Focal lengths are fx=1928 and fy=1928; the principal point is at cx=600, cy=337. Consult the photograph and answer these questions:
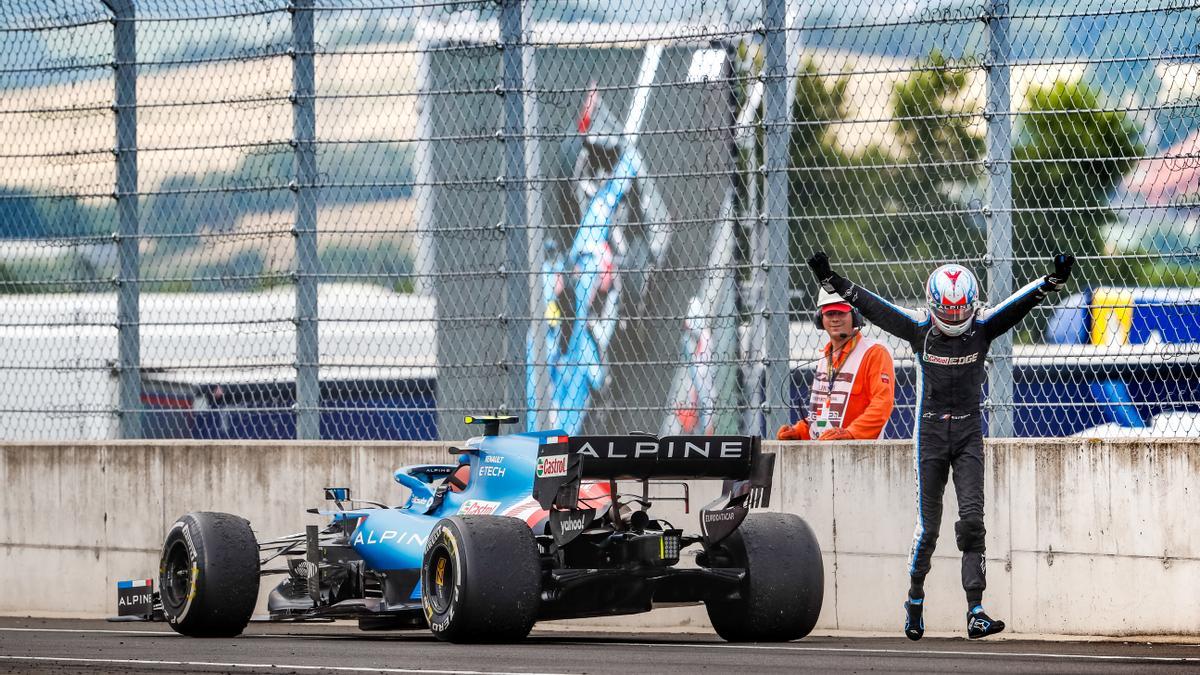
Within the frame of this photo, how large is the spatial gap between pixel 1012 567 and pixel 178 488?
5493 mm

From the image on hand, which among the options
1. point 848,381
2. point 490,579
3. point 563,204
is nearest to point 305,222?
point 563,204

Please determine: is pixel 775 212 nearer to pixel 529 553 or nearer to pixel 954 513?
pixel 954 513

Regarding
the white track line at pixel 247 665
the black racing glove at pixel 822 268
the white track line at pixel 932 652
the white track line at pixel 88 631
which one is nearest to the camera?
the white track line at pixel 247 665

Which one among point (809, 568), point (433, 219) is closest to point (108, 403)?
point (433, 219)

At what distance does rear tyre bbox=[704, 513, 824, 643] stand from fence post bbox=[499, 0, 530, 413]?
101 inches

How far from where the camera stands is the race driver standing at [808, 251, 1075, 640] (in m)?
9.63

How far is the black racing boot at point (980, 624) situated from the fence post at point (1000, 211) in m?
1.61

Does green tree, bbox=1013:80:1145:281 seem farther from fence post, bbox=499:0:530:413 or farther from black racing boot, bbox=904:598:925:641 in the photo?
fence post, bbox=499:0:530:413

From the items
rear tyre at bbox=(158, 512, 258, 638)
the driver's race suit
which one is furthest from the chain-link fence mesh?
rear tyre at bbox=(158, 512, 258, 638)

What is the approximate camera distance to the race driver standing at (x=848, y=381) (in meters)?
10.8

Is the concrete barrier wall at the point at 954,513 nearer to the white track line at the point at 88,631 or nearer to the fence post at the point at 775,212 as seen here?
the fence post at the point at 775,212

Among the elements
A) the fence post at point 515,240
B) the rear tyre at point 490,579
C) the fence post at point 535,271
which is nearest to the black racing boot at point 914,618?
the rear tyre at point 490,579

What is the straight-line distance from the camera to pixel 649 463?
30.0 ft

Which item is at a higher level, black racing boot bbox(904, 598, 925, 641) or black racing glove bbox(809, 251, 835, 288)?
black racing glove bbox(809, 251, 835, 288)
